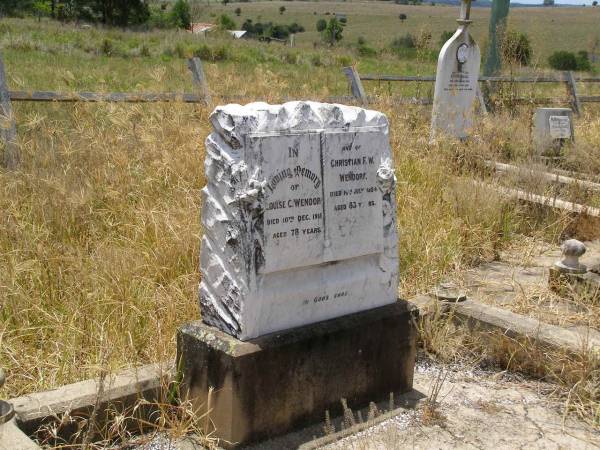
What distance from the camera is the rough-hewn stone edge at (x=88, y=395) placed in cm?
305

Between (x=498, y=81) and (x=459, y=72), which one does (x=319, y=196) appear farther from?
(x=498, y=81)

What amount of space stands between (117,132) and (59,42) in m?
23.2

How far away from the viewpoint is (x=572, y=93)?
14.6 meters

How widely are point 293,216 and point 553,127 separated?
7.74 meters

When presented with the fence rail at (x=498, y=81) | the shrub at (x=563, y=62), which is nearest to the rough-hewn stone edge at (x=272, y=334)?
the fence rail at (x=498, y=81)

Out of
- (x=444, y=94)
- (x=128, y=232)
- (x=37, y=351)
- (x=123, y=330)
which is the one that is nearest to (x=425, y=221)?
(x=128, y=232)

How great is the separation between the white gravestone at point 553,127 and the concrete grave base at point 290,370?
677cm

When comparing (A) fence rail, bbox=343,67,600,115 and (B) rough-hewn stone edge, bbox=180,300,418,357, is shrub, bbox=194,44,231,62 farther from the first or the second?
(B) rough-hewn stone edge, bbox=180,300,418,357

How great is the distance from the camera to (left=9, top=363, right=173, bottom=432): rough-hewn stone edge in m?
3.05

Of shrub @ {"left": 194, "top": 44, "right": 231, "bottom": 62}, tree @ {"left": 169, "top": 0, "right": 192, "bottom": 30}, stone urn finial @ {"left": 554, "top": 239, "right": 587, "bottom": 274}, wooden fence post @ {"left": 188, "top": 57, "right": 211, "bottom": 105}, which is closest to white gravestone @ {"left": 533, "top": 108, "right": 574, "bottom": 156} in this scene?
wooden fence post @ {"left": 188, "top": 57, "right": 211, "bottom": 105}

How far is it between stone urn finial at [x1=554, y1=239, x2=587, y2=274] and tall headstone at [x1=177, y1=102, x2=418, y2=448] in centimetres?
189

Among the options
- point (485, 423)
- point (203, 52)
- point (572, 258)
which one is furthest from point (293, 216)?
point (203, 52)

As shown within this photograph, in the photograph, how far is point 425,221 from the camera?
19.2 ft

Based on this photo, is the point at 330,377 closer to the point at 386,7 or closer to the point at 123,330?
the point at 123,330
